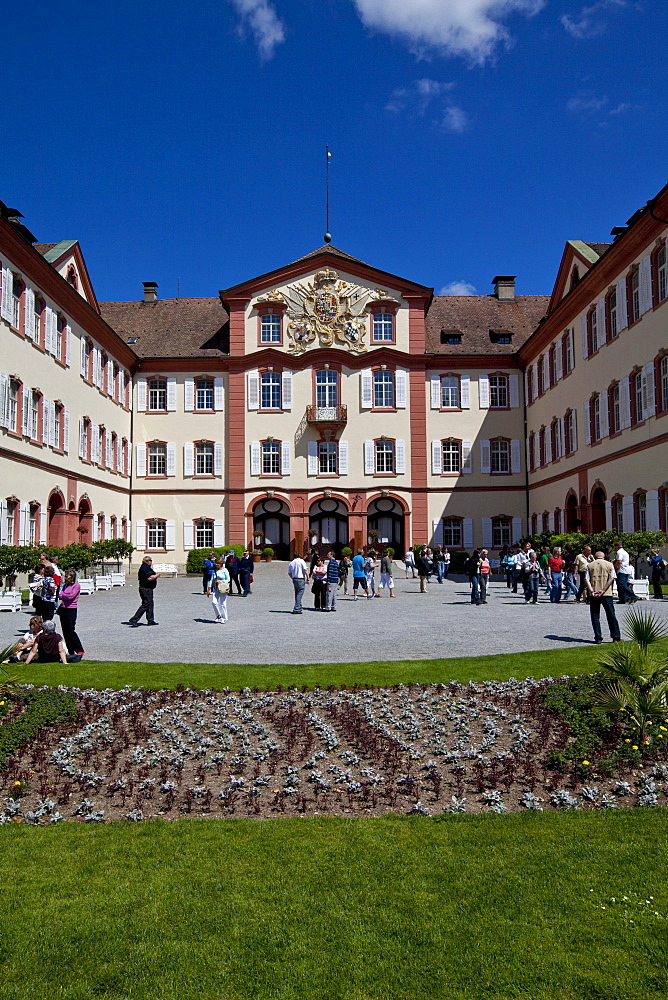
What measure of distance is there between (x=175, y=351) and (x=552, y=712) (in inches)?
1729

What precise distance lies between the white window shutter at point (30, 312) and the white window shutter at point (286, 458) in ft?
59.6

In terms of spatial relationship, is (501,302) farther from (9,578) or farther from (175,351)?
(9,578)

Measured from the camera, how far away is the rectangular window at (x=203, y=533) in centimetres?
4944

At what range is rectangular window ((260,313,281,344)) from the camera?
49.1m

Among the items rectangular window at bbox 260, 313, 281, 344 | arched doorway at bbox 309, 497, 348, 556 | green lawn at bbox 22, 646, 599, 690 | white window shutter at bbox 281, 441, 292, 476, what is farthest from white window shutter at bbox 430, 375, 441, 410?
green lawn at bbox 22, 646, 599, 690

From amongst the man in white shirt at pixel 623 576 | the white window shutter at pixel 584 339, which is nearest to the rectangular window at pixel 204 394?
the white window shutter at pixel 584 339

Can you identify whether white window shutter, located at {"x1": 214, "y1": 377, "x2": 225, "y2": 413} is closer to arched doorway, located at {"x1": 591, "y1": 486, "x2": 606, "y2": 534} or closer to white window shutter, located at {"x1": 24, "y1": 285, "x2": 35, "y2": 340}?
white window shutter, located at {"x1": 24, "y1": 285, "x2": 35, "y2": 340}

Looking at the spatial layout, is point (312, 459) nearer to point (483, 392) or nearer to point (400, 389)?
point (400, 389)

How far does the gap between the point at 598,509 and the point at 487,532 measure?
13.4 m

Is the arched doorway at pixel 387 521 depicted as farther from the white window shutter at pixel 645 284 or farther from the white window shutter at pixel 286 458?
the white window shutter at pixel 645 284

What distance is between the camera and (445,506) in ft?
162

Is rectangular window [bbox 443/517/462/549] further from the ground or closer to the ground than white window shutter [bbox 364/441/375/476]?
closer to the ground

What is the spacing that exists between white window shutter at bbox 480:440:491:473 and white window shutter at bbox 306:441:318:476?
32.4ft

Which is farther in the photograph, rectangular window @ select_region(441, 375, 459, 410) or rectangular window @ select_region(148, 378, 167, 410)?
rectangular window @ select_region(148, 378, 167, 410)
